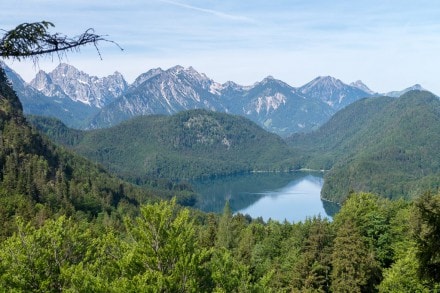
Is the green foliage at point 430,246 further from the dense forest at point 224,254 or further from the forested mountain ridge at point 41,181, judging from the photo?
the forested mountain ridge at point 41,181

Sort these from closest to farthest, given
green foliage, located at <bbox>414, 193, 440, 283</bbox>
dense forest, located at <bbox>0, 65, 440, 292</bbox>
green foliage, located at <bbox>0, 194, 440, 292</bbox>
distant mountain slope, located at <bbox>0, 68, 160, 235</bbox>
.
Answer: green foliage, located at <bbox>414, 193, 440, 283</bbox> → dense forest, located at <bbox>0, 65, 440, 292</bbox> → green foliage, located at <bbox>0, 194, 440, 292</bbox> → distant mountain slope, located at <bbox>0, 68, 160, 235</bbox>

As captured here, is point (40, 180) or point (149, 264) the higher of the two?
point (149, 264)

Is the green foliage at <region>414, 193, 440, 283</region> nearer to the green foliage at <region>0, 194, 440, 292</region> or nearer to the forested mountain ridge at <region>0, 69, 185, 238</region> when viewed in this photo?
the green foliage at <region>0, 194, 440, 292</region>

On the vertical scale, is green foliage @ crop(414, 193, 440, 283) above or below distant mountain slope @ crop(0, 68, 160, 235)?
above

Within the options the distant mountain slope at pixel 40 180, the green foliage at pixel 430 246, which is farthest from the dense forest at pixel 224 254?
the distant mountain slope at pixel 40 180

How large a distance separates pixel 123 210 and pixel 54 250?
5288 inches

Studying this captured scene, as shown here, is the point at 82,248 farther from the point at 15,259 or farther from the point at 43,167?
the point at 43,167

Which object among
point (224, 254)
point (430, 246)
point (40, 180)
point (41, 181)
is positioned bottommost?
point (41, 181)

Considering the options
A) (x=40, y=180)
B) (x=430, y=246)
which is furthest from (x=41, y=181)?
(x=430, y=246)

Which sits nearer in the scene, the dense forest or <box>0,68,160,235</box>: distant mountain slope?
the dense forest

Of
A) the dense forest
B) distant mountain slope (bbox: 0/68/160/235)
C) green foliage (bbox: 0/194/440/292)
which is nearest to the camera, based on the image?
the dense forest

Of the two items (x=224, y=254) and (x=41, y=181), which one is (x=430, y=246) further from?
(x=41, y=181)

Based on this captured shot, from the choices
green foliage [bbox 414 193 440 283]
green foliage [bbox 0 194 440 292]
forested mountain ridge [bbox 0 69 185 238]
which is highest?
green foliage [bbox 414 193 440 283]

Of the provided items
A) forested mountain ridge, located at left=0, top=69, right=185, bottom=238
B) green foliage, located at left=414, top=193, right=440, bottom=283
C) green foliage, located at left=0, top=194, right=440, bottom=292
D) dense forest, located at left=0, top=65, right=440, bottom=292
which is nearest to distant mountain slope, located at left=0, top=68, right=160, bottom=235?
forested mountain ridge, located at left=0, top=69, right=185, bottom=238
